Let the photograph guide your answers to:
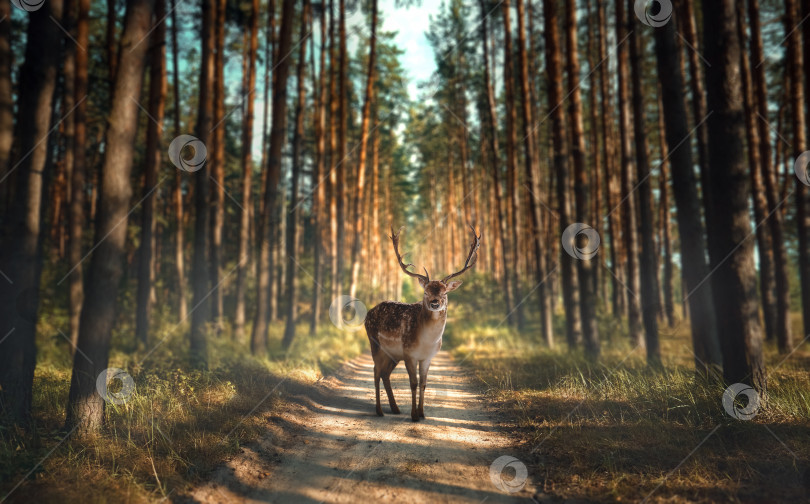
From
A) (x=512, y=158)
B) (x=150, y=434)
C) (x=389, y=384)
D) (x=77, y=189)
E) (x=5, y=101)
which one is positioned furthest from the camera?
(x=512, y=158)

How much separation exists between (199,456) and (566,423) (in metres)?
4.18

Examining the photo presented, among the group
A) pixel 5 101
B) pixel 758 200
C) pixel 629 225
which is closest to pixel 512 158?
pixel 629 225

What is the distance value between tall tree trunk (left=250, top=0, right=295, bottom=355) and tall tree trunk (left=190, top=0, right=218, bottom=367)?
146 cm

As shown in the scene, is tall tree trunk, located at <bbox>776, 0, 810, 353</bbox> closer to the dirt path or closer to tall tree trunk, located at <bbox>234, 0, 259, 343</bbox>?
the dirt path

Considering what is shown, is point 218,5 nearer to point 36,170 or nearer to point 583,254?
point 36,170

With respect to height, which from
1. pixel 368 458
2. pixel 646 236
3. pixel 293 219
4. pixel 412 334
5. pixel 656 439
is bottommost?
pixel 368 458

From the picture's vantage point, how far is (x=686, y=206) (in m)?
8.30

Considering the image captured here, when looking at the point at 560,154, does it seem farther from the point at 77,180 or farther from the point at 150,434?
the point at 77,180

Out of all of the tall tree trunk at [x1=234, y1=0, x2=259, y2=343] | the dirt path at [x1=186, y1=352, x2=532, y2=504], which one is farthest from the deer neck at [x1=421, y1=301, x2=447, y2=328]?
the tall tree trunk at [x1=234, y1=0, x2=259, y2=343]

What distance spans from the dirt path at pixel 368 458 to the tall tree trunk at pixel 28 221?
3443 millimetres

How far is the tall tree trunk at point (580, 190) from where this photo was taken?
1117 cm

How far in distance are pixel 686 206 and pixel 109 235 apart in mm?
9645

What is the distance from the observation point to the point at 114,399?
19.1ft

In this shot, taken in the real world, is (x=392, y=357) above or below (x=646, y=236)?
below
